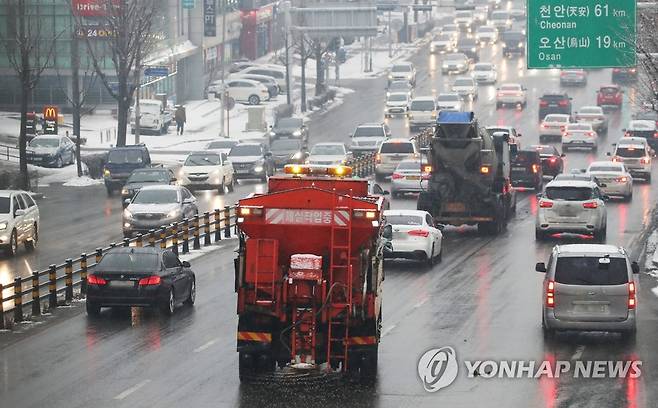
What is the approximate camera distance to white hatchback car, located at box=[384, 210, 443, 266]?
3728cm

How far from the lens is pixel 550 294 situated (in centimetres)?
2689

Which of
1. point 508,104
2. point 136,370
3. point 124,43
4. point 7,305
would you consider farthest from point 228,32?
point 136,370

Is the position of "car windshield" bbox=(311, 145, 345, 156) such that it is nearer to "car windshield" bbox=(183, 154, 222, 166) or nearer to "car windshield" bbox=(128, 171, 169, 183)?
"car windshield" bbox=(183, 154, 222, 166)

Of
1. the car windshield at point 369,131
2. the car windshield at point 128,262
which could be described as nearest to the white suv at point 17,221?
the car windshield at point 128,262

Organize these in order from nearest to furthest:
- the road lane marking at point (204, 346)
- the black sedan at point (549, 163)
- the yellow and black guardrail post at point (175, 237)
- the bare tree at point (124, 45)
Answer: the road lane marking at point (204, 346)
the yellow and black guardrail post at point (175, 237)
the black sedan at point (549, 163)
the bare tree at point (124, 45)

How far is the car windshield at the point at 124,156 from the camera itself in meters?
59.6

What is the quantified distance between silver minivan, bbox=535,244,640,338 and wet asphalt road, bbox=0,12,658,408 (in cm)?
41

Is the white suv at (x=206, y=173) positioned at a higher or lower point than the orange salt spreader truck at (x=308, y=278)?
lower

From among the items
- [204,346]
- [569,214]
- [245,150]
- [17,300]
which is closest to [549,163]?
[245,150]

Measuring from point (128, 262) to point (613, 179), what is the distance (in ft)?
89.1

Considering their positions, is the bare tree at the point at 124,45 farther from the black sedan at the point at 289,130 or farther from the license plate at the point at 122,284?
the license plate at the point at 122,284

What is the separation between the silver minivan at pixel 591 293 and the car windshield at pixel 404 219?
11059mm

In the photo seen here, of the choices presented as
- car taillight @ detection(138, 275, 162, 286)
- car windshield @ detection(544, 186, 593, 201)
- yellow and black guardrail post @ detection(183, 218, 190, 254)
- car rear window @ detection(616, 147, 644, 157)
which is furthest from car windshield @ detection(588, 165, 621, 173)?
car taillight @ detection(138, 275, 162, 286)

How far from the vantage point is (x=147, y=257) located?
30.5 meters
